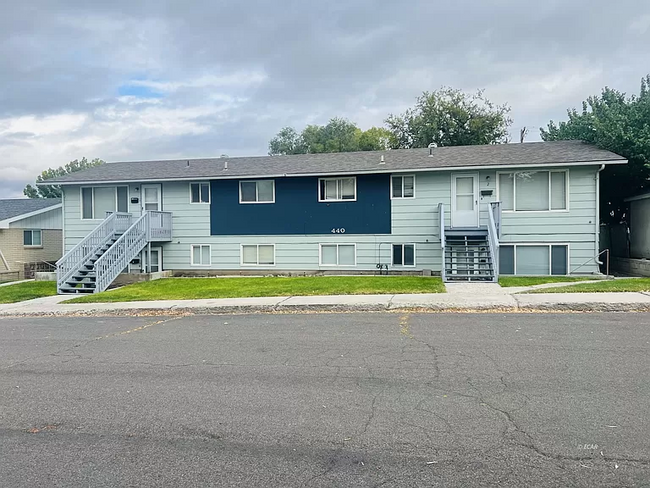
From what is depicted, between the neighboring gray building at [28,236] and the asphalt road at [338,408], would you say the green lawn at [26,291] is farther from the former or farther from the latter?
the asphalt road at [338,408]

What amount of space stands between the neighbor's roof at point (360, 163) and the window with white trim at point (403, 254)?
2.94 m

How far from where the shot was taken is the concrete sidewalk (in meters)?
11.3

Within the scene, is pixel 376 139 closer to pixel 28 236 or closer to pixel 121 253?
pixel 28 236

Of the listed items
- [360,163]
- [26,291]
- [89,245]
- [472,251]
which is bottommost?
[26,291]

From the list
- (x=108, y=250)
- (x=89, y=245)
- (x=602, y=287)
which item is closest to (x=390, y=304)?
(x=602, y=287)

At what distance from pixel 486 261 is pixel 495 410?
12.8 m

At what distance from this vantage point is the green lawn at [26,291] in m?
17.2

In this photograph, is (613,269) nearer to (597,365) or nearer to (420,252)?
(420,252)

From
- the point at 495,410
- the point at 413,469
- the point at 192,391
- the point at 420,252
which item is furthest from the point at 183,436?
the point at 420,252

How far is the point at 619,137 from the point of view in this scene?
1958 centimetres

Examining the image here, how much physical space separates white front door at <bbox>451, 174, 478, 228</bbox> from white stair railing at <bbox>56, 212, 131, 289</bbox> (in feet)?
42.8

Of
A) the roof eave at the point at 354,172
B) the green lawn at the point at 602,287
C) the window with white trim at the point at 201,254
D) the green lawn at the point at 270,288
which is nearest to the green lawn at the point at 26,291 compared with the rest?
the green lawn at the point at 270,288

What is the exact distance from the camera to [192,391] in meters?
6.21

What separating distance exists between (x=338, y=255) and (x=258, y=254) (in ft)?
11.1
